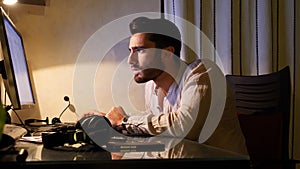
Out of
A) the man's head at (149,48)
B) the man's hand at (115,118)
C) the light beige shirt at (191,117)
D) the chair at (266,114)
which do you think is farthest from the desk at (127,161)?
the chair at (266,114)

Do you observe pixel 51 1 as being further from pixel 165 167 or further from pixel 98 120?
pixel 165 167

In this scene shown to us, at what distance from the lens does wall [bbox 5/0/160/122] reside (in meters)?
2.20

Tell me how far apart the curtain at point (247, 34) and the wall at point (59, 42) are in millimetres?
377

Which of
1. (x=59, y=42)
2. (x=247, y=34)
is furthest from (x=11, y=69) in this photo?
(x=247, y=34)

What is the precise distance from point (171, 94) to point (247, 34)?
910mm

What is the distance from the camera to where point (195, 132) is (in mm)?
1263

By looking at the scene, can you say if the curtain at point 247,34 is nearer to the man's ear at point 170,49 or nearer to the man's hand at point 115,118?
the man's ear at point 170,49

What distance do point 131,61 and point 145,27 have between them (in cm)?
15

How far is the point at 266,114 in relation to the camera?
1697 mm

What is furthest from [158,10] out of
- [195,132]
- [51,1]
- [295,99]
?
[195,132]

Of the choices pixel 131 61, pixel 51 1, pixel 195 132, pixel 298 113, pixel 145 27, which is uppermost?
pixel 51 1

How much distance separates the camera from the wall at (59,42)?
7.22 ft

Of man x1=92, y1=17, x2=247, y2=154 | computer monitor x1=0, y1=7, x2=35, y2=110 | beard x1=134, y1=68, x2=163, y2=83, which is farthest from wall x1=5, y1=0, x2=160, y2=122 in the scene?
beard x1=134, y1=68, x2=163, y2=83

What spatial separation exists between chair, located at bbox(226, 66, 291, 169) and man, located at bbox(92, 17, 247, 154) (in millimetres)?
274
